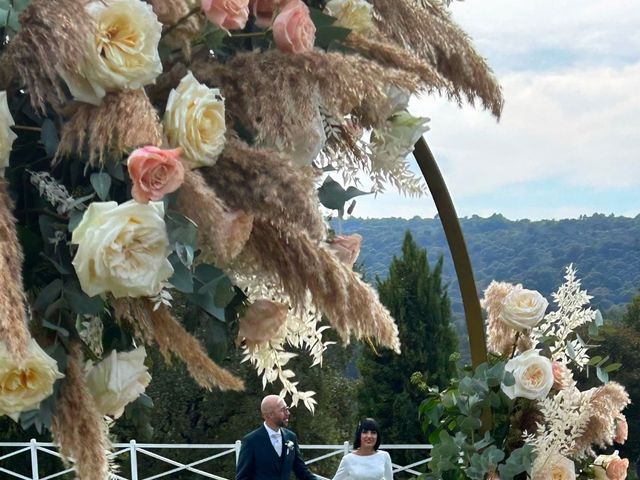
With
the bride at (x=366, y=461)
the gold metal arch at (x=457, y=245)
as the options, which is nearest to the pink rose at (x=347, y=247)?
the gold metal arch at (x=457, y=245)

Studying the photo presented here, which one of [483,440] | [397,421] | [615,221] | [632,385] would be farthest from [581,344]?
[615,221]

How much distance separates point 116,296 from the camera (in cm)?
128

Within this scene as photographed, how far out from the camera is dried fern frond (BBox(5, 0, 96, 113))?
1.25 meters

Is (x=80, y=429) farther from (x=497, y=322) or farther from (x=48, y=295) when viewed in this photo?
(x=497, y=322)

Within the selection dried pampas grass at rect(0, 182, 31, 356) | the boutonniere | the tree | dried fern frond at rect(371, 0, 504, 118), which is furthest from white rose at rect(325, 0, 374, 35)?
the tree

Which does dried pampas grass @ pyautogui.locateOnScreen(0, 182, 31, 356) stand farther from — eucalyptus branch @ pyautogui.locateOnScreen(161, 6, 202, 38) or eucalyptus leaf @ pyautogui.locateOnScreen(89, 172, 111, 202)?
eucalyptus branch @ pyautogui.locateOnScreen(161, 6, 202, 38)

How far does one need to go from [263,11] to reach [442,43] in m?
0.37

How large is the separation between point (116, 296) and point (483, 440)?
7.25ft

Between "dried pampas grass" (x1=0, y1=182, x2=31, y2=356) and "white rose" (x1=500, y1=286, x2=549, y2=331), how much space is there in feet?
7.88

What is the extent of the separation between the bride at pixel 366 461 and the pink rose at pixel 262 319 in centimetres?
414

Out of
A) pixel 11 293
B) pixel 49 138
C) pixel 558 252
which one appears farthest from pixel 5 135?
pixel 558 252

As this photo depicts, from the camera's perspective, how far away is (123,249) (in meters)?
1.25

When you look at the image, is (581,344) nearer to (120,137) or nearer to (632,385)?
(120,137)

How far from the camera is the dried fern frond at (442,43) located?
177cm
